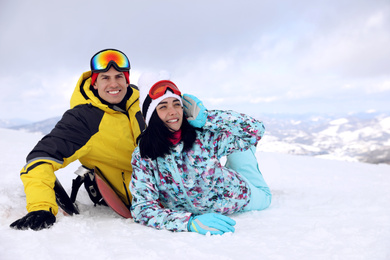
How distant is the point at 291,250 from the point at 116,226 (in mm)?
1187

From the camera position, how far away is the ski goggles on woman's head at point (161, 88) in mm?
2238

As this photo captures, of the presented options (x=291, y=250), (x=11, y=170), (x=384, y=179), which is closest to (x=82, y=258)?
(x=291, y=250)

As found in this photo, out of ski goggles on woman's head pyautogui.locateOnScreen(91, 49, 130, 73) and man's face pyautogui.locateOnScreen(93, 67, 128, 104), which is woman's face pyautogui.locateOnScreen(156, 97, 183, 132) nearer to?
man's face pyautogui.locateOnScreen(93, 67, 128, 104)

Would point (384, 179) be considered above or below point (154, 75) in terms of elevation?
below

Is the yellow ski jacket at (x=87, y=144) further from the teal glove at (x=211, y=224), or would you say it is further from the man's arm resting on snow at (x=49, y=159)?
the teal glove at (x=211, y=224)

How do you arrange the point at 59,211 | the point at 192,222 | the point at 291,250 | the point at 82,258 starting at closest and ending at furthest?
the point at 82,258, the point at 291,250, the point at 192,222, the point at 59,211

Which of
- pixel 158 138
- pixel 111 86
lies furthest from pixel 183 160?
pixel 111 86

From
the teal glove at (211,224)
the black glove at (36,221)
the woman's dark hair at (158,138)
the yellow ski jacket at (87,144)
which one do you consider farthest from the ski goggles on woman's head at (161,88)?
the black glove at (36,221)

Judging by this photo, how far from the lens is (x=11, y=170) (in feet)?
12.5

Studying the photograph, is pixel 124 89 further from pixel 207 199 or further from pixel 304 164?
pixel 304 164

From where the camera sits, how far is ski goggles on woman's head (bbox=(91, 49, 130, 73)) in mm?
2676

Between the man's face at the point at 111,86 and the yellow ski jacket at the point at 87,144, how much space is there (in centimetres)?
7

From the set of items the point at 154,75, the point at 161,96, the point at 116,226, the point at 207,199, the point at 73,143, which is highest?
the point at 154,75

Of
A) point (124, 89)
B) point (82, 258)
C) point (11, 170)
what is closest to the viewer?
point (82, 258)
